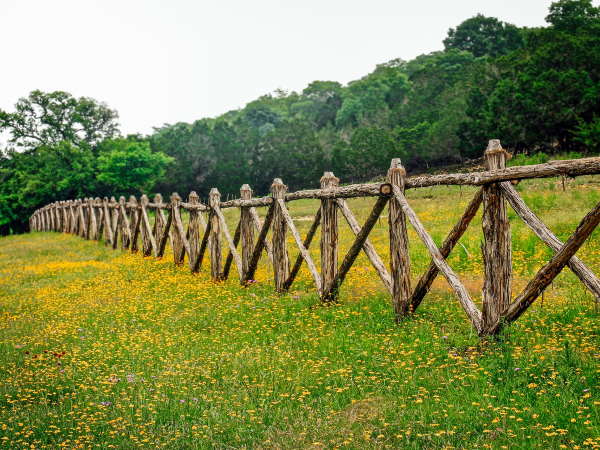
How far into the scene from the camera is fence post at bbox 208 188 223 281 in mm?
13445

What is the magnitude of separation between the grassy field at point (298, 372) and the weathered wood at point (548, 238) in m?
0.80

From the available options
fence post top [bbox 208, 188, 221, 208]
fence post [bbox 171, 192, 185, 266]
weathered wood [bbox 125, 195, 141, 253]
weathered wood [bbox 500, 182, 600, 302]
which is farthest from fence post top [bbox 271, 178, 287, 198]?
weathered wood [bbox 125, 195, 141, 253]

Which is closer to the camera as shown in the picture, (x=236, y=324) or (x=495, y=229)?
(x=495, y=229)

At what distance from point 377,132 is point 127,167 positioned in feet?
91.0

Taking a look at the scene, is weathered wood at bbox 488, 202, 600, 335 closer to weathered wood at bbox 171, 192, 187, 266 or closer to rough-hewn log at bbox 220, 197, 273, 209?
rough-hewn log at bbox 220, 197, 273, 209

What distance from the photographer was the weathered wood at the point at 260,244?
37.4 feet

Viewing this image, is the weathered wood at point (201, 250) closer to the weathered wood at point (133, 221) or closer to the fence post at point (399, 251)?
the weathered wood at point (133, 221)

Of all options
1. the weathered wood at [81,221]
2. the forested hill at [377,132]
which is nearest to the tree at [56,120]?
the forested hill at [377,132]

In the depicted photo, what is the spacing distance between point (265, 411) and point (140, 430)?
120cm

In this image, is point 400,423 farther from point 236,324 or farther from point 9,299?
point 9,299

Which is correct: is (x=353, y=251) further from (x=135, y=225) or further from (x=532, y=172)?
(x=135, y=225)

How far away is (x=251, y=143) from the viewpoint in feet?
252

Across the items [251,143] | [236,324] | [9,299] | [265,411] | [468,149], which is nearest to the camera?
[265,411]

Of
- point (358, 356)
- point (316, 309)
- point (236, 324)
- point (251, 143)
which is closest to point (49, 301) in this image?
point (236, 324)
